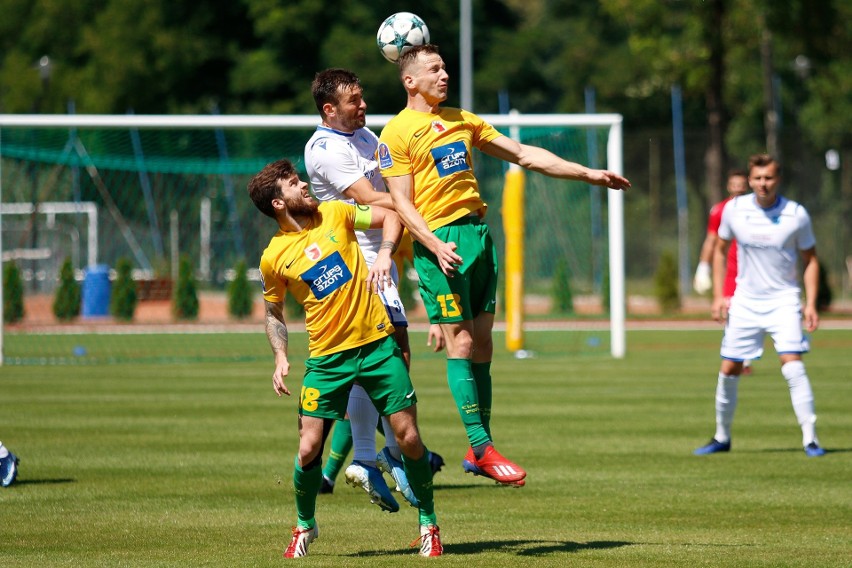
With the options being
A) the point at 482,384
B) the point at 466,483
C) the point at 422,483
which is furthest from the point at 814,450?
the point at 422,483

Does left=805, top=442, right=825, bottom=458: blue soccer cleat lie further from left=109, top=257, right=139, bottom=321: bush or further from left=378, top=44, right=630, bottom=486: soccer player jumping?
left=109, top=257, right=139, bottom=321: bush

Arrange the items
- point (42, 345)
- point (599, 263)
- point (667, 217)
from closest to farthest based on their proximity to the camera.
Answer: point (42, 345)
point (599, 263)
point (667, 217)

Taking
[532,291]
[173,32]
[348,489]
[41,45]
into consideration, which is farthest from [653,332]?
[41,45]

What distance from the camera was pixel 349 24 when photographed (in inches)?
1893

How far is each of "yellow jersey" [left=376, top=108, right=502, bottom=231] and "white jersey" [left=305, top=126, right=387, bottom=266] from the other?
20 cm

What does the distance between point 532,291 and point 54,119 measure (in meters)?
15.6

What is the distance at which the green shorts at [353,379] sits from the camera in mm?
7105

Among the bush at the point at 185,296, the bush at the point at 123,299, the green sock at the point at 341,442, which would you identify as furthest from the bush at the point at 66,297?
the green sock at the point at 341,442

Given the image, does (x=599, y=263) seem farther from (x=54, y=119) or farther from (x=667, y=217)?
(x=54, y=119)

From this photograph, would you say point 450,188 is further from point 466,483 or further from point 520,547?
point 466,483

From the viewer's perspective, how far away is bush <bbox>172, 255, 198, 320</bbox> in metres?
27.2

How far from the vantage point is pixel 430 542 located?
721 centimetres

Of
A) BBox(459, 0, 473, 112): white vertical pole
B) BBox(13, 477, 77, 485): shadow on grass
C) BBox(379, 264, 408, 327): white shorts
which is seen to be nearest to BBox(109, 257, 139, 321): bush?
BBox(459, 0, 473, 112): white vertical pole

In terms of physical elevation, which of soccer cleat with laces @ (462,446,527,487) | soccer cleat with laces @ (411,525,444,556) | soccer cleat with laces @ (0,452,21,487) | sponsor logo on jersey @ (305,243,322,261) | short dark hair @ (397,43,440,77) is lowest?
soccer cleat with laces @ (411,525,444,556)
